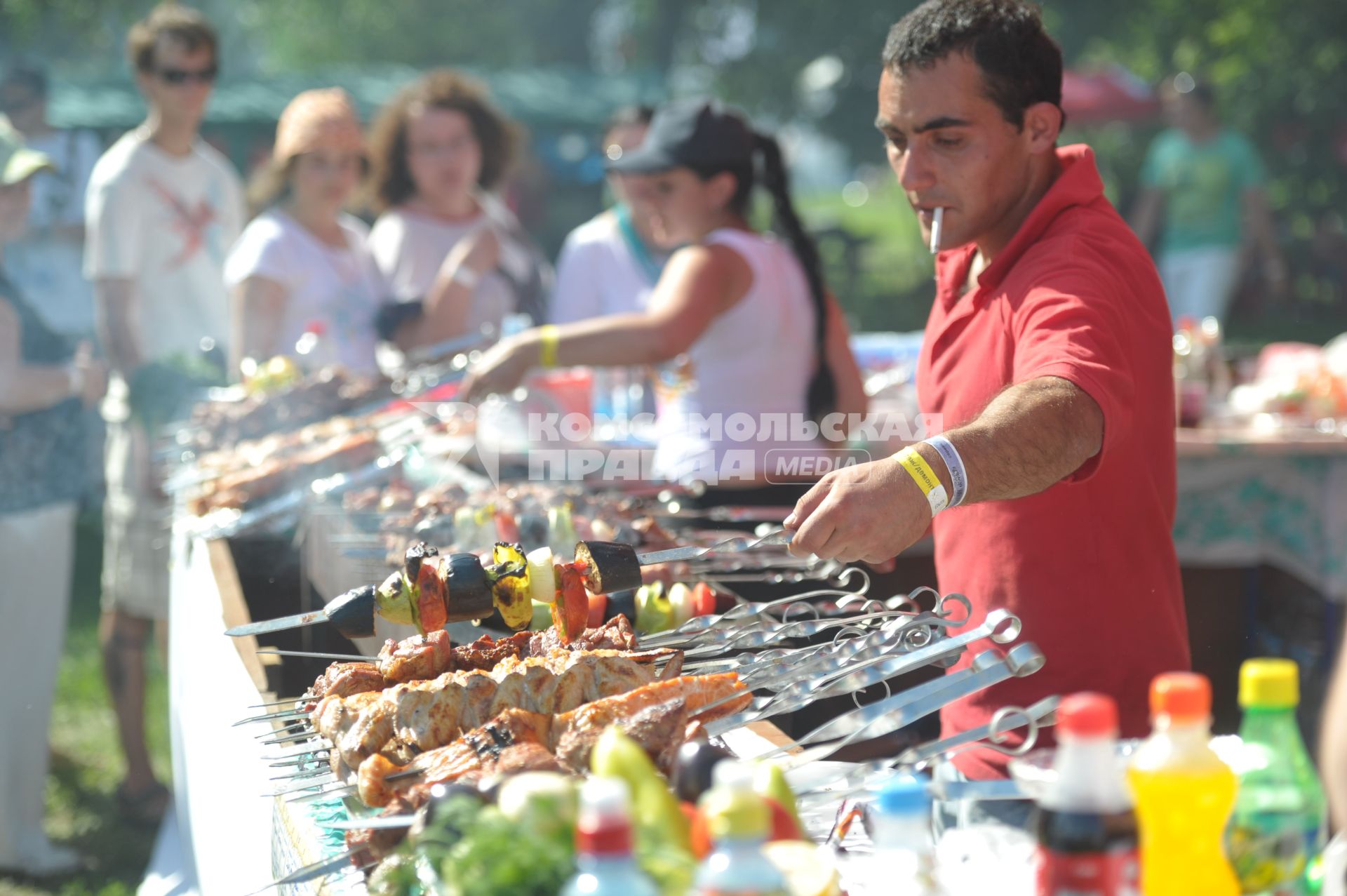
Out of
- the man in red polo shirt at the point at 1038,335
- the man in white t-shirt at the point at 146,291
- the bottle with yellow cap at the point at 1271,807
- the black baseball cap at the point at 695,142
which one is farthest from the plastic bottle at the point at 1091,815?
the man in white t-shirt at the point at 146,291

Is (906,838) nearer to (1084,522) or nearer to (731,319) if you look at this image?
(1084,522)

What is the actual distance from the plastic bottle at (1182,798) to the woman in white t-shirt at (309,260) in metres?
3.92

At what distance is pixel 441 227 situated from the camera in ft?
18.2

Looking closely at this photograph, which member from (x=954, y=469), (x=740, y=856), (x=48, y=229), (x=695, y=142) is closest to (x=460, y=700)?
(x=954, y=469)

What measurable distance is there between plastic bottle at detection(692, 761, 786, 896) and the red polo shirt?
44.1 inches

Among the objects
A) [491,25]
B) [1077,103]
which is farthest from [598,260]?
[491,25]

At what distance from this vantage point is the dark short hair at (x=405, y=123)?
18.5 ft

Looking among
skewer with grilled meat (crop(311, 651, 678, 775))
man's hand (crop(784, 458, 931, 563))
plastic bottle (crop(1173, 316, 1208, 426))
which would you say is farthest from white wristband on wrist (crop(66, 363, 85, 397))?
plastic bottle (crop(1173, 316, 1208, 426))

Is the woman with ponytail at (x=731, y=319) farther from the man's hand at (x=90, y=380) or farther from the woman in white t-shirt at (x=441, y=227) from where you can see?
the man's hand at (x=90, y=380)

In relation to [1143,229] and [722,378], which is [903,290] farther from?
[722,378]

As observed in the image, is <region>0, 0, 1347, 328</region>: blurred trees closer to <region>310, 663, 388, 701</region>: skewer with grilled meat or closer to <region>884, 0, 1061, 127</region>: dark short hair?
<region>884, 0, 1061, 127</region>: dark short hair

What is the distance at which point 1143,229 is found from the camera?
32.2 feet

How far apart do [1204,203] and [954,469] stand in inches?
358

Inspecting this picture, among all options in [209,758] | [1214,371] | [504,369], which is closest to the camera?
[209,758]
